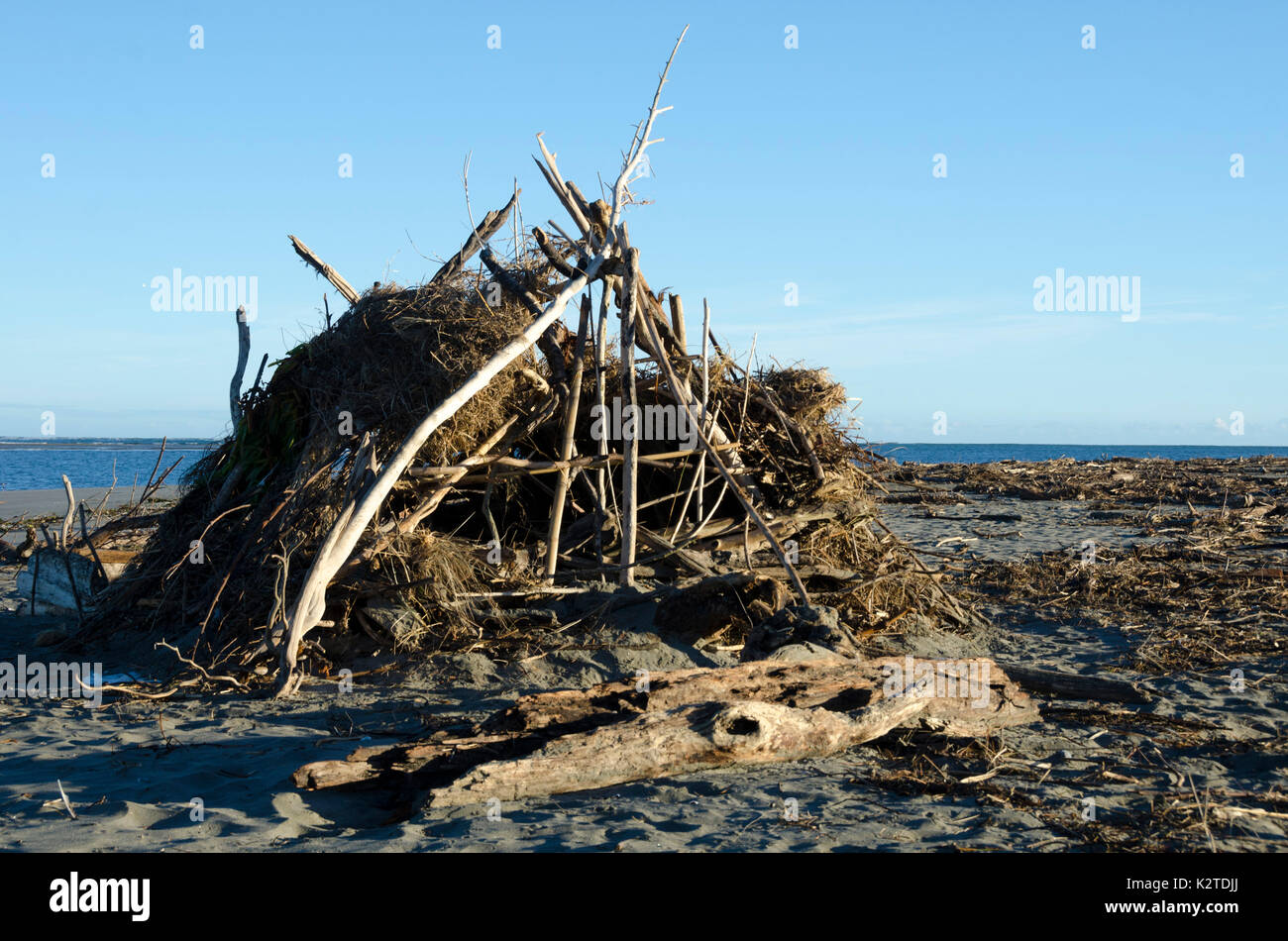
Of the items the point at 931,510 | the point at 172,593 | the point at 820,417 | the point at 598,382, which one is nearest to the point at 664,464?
the point at 598,382

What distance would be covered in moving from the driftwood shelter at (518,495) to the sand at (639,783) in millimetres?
518

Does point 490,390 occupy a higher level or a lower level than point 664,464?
higher

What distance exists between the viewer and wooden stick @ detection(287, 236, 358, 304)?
27.8ft

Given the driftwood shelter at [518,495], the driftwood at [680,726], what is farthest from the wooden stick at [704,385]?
the driftwood at [680,726]

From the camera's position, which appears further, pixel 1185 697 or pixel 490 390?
pixel 490 390

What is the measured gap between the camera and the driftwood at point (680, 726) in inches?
166

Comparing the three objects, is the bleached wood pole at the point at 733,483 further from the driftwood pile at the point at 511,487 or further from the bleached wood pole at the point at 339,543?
the bleached wood pole at the point at 339,543

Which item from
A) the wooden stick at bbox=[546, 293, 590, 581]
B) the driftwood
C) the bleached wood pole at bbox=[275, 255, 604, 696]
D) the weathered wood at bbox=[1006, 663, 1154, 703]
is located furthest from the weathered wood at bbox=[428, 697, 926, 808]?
the wooden stick at bbox=[546, 293, 590, 581]

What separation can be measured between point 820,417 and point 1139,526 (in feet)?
27.5

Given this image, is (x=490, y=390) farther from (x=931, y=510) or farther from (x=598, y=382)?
(x=931, y=510)

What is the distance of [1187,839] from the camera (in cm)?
364

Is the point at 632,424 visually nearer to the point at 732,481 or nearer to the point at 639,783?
the point at 732,481

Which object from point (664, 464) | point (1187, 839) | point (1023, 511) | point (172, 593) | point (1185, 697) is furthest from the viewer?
point (1023, 511)

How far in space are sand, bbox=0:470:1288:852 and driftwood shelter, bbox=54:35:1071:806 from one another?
518 mm
